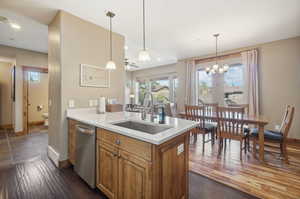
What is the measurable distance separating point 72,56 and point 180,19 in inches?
89.3

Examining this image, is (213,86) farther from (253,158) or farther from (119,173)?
(119,173)

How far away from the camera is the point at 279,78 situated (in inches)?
152

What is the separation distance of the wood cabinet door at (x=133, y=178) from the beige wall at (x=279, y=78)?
15.1 ft

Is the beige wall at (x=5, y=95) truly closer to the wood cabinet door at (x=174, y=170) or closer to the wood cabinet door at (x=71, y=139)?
the wood cabinet door at (x=71, y=139)

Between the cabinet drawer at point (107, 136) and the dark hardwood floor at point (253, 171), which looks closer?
the cabinet drawer at point (107, 136)

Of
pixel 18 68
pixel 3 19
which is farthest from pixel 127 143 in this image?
pixel 18 68

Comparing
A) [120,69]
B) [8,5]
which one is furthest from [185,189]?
[8,5]

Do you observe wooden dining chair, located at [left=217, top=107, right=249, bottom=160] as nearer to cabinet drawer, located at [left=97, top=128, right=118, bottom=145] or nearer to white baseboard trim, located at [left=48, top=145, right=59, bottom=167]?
cabinet drawer, located at [left=97, top=128, right=118, bottom=145]

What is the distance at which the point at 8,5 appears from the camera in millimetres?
2230

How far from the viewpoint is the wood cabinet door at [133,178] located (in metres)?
1.12

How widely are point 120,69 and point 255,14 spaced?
3026 mm

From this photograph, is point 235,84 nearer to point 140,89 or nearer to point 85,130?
point 85,130

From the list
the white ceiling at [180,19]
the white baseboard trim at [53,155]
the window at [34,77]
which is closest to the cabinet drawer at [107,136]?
the white baseboard trim at [53,155]

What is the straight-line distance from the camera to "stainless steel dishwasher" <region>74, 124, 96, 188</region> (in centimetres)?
170
